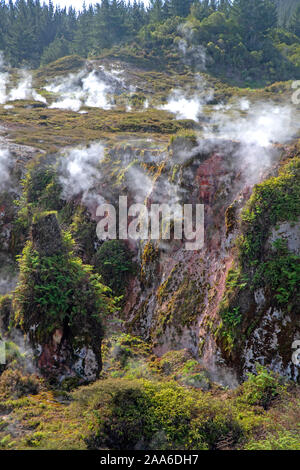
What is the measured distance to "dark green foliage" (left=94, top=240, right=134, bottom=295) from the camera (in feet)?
43.6

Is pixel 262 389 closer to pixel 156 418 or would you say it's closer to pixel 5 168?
pixel 156 418

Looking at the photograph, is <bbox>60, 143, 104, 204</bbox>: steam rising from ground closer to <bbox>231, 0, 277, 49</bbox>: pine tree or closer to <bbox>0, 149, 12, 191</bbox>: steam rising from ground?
<bbox>0, 149, 12, 191</bbox>: steam rising from ground

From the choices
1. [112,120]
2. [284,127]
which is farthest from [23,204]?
[112,120]

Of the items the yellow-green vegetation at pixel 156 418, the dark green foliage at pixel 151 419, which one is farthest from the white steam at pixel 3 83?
the dark green foliage at pixel 151 419

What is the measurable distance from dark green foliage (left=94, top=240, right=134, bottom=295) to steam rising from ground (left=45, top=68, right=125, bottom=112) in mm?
24535

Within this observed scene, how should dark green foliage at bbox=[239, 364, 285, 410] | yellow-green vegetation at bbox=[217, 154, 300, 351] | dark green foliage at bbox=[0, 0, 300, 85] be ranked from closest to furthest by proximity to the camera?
dark green foliage at bbox=[239, 364, 285, 410]
yellow-green vegetation at bbox=[217, 154, 300, 351]
dark green foliage at bbox=[0, 0, 300, 85]

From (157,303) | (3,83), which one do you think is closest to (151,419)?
(157,303)

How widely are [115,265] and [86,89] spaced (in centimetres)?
3116

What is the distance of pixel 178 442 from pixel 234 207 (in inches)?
239

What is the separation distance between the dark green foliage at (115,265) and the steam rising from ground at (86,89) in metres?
24.5

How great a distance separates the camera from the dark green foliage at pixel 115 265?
1329cm

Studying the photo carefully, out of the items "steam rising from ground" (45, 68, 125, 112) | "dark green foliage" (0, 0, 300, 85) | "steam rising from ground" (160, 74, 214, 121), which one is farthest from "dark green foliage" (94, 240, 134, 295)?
"dark green foliage" (0, 0, 300, 85)

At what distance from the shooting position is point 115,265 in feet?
44.0

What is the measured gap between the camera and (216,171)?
11.9m
